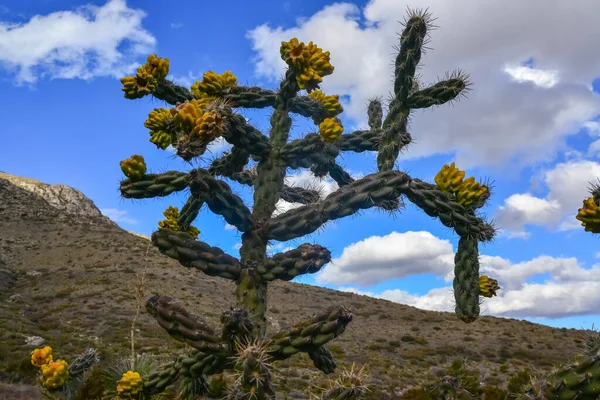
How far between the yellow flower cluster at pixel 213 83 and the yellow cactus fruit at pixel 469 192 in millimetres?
2372

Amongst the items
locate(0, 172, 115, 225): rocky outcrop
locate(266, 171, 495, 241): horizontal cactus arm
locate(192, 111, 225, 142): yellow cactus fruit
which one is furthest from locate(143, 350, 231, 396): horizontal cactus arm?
locate(0, 172, 115, 225): rocky outcrop

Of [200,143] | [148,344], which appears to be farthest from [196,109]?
[148,344]

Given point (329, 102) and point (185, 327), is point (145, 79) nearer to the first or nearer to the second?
point (329, 102)

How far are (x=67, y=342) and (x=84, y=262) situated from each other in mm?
17899

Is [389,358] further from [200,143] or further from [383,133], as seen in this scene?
[200,143]

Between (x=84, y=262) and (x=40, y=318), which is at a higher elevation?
(x=84, y=262)

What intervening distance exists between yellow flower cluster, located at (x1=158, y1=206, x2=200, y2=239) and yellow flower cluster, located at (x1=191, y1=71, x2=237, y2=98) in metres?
1.14

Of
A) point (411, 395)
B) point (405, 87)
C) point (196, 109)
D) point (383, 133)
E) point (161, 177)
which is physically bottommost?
point (411, 395)

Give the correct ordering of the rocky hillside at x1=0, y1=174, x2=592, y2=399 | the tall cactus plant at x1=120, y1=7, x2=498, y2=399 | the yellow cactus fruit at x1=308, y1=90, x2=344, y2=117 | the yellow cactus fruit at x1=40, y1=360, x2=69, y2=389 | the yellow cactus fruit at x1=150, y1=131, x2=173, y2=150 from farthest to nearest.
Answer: the rocky hillside at x1=0, y1=174, x2=592, y2=399 → the yellow cactus fruit at x1=308, y1=90, x2=344, y2=117 → the yellow cactus fruit at x1=40, y1=360, x2=69, y2=389 → the yellow cactus fruit at x1=150, y1=131, x2=173, y2=150 → the tall cactus plant at x1=120, y1=7, x2=498, y2=399

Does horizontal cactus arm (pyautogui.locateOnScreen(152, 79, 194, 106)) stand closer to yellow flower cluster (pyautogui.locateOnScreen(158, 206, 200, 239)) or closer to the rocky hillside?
yellow flower cluster (pyautogui.locateOnScreen(158, 206, 200, 239))

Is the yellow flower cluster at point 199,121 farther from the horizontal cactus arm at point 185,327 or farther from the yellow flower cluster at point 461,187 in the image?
the yellow flower cluster at point 461,187

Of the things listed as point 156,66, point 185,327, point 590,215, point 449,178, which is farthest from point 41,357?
point 590,215

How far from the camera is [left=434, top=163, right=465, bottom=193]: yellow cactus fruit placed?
12.8ft

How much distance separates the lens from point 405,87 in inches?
187
